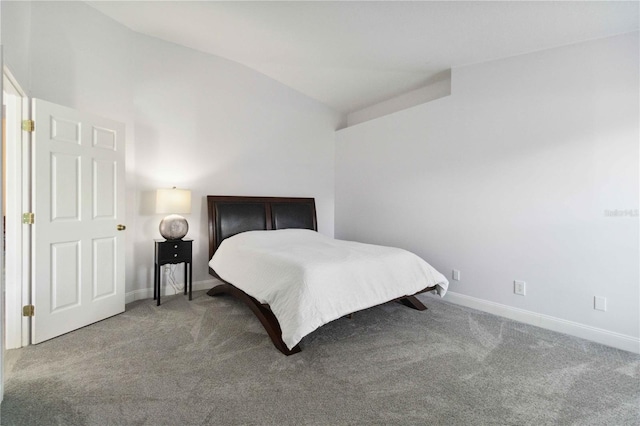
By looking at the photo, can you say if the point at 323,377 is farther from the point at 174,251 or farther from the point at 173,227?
the point at 173,227

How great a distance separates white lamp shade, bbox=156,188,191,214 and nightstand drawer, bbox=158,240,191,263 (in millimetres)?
377

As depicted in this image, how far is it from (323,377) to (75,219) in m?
2.57

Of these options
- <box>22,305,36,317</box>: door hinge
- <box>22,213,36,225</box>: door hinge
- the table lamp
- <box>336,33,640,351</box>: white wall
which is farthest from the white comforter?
<box>22,213,36,225</box>: door hinge

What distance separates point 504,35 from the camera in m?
2.81

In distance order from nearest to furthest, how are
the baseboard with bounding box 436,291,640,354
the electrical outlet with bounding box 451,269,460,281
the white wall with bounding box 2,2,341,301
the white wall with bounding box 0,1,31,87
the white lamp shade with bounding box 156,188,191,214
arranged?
the white wall with bounding box 0,1,31,87, the baseboard with bounding box 436,291,640,354, the white wall with bounding box 2,2,341,301, the white lamp shade with bounding box 156,188,191,214, the electrical outlet with bounding box 451,269,460,281

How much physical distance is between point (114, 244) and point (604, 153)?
4682mm

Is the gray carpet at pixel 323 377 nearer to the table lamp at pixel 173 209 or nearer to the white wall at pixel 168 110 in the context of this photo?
the table lamp at pixel 173 209

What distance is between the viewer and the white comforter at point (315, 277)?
228cm

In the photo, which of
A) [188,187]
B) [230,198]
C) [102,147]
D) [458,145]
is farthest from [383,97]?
[102,147]

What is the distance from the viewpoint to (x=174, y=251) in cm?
349

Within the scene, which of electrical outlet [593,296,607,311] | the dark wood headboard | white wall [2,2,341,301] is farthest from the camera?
the dark wood headboard

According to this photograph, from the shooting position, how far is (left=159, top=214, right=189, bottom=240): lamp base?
11.6 ft

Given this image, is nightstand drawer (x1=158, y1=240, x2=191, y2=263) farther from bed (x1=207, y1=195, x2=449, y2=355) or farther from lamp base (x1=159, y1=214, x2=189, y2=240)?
bed (x1=207, y1=195, x2=449, y2=355)

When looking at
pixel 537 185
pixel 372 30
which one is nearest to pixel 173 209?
pixel 372 30
